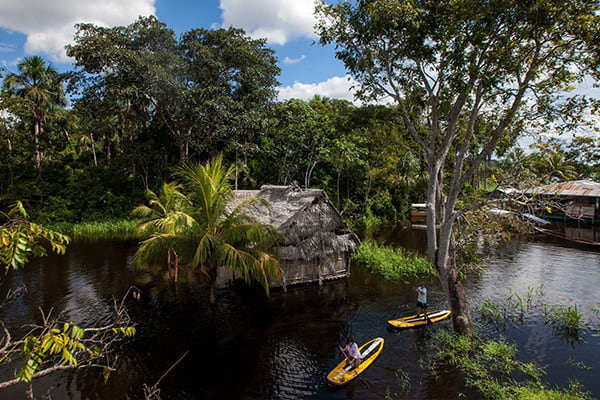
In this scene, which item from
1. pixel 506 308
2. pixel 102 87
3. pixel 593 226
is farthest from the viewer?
pixel 593 226

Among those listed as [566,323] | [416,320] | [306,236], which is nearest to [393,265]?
[306,236]

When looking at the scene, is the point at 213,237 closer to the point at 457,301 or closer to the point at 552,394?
the point at 457,301

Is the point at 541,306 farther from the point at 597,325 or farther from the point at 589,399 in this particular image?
the point at 589,399

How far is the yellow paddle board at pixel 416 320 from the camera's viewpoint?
9.77 metres

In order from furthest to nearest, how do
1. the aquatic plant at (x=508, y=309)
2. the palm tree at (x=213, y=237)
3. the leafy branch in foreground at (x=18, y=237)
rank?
the aquatic plant at (x=508, y=309) → the palm tree at (x=213, y=237) → the leafy branch in foreground at (x=18, y=237)

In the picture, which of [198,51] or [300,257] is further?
[198,51]

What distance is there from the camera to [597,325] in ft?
33.2

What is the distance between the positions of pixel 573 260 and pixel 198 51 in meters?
25.6

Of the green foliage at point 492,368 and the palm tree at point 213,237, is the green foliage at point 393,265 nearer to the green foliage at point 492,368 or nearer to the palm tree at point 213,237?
the green foliage at point 492,368

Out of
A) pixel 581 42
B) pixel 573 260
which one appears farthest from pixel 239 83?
pixel 573 260

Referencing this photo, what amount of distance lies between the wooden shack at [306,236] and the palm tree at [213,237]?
2137 millimetres

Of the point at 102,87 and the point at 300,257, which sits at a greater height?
the point at 102,87

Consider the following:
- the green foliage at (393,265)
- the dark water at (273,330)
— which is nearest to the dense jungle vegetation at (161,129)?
the green foliage at (393,265)

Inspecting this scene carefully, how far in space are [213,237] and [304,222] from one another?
15.3ft
